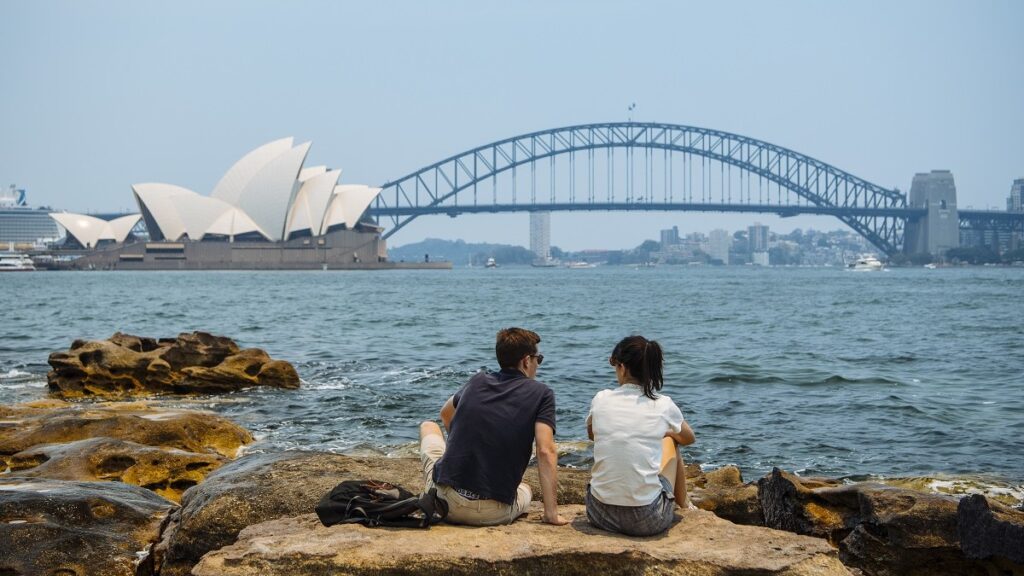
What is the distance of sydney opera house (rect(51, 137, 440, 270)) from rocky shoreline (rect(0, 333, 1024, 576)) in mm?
68470

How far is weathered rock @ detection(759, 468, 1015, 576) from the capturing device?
4156 mm

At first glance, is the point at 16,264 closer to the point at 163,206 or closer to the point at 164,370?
the point at 163,206

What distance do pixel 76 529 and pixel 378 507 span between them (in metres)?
1.32

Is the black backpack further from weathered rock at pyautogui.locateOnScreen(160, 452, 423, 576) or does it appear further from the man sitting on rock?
weathered rock at pyautogui.locateOnScreen(160, 452, 423, 576)

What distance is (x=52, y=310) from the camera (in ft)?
98.2

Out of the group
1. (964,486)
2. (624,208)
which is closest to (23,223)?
(624,208)

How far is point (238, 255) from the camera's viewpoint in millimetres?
85125

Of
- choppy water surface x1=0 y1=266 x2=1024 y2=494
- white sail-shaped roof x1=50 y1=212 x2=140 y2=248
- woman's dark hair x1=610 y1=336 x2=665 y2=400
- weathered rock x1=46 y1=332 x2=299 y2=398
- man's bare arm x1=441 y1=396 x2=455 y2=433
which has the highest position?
white sail-shaped roof x1=50 y1=212 x2=140 y2=248

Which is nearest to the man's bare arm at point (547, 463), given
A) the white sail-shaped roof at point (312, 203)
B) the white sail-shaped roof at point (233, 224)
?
the white sail-shaped roof at point (312, 203)

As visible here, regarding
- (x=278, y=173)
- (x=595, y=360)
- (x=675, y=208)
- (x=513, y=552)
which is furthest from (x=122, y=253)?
(x=513, y=552)

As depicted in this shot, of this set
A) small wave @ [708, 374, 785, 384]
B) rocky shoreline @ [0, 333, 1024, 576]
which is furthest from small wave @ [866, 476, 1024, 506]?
small wave @ [708, 374, 785, 384]

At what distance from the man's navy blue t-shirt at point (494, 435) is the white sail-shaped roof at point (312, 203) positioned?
76844 millimetres

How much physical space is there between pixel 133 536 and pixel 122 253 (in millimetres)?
89278

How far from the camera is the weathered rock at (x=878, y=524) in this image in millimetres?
4156
